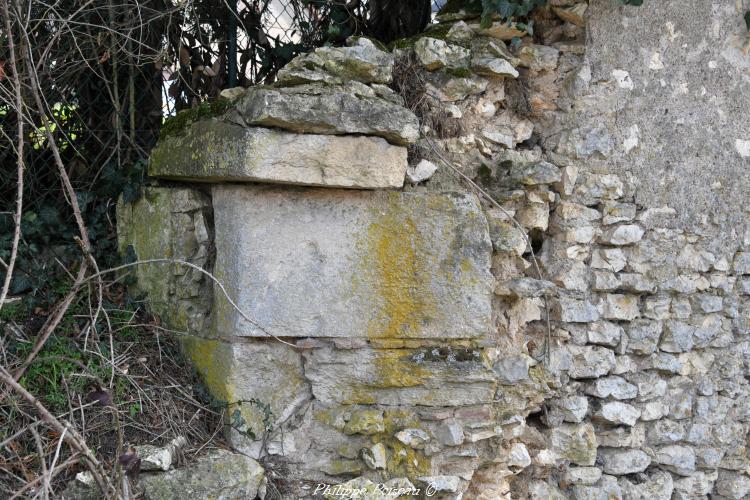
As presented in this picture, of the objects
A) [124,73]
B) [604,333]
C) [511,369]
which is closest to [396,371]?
[511,369]

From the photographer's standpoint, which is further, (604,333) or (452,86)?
(604,333)

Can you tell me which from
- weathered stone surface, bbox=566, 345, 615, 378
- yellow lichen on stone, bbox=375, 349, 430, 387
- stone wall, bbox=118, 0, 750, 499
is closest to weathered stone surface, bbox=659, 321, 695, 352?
stone wall, bbox=118, 0, 750, 499

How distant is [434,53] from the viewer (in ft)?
11.0

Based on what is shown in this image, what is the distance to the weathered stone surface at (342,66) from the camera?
121 inches

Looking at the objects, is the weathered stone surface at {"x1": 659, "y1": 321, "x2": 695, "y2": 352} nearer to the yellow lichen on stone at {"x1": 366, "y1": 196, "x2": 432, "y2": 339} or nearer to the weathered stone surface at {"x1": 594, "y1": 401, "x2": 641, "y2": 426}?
the weathered stone surface at {"x1": 594, "y1": 401, "x2": 641, "y2": 426}

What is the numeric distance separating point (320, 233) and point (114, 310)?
0.99 m

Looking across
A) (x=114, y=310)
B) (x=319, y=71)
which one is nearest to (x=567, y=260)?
(x=319, y=71)

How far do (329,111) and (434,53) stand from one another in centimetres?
63

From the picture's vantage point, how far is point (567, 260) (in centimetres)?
357

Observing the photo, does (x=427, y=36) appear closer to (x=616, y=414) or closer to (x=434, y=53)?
(x=434, y=53)

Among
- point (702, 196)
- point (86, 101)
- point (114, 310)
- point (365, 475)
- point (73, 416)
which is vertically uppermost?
point (86, 101)

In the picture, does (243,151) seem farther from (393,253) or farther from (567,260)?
(567,260)

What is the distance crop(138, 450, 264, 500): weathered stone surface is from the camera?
9.36 ft

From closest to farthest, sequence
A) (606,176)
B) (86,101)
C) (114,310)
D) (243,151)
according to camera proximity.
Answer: (243,151), (114,310), (606,176), (86,101)
